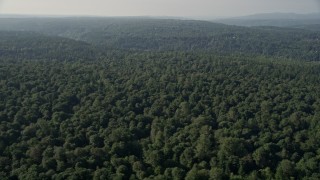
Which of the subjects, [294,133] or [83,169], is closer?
[83,169]

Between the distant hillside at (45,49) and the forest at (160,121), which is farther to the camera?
the distant hillside at (45,49)

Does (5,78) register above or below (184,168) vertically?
above

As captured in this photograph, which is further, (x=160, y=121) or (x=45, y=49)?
(x=45, y=49)

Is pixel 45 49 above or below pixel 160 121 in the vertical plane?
above

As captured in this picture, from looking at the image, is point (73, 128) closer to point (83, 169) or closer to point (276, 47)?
point (83, 169)

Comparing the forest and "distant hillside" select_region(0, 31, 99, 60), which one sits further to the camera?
"distant hillside" select_region(0, 31, 99, 60)

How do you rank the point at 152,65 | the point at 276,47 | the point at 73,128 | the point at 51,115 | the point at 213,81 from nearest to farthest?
the point at 73,128 < the point at 51,115 < the point at 213,81 < the point at 152,65 < the point at 276,47

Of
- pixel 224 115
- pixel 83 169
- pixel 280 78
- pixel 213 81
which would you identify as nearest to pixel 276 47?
pixel 280 78

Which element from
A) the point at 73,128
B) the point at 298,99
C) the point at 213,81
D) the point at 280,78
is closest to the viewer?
the point at 73,128
